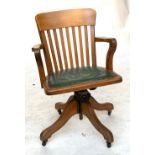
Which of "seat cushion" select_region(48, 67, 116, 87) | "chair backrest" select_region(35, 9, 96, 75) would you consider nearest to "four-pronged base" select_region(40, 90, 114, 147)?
"seat cushion" select_region(48, 67, 116, 87)

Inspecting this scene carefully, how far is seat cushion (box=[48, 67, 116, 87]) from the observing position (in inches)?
58.8

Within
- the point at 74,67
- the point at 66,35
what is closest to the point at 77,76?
the point at 74,67

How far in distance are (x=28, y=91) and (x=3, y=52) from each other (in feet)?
5.57

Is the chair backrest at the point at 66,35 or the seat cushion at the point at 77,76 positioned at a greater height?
the chair backrest at the point at 66,35

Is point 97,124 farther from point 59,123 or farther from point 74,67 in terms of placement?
point 74,67

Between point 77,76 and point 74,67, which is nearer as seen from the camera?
point 77,76

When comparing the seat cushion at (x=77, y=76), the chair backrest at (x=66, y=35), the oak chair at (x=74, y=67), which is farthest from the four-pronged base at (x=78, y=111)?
the chair backrest at (x=66, y=35)

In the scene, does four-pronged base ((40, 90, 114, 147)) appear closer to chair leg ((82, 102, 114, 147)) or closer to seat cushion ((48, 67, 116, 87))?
chair leg ((82, 102, 114, 147))

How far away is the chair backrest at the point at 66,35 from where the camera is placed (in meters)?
1.69

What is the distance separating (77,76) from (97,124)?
316mm

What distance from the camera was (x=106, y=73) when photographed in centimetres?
158

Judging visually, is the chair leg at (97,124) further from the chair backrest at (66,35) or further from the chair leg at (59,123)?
the chair backrest at (66,35)

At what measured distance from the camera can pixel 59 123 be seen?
5.33ft

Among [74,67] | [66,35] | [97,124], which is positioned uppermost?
[66,35]
